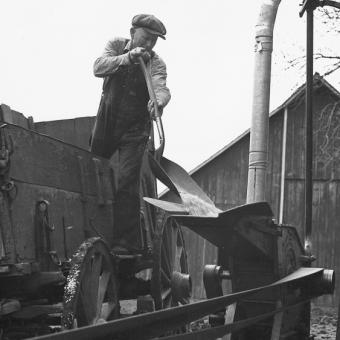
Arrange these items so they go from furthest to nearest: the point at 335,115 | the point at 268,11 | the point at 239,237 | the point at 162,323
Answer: the point at 335,115 < the point at 268,11 < the point at 239,237 < the point at 162,323

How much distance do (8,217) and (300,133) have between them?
17305mm

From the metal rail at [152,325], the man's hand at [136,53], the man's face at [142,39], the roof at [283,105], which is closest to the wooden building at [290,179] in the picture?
the roof at [283,105]

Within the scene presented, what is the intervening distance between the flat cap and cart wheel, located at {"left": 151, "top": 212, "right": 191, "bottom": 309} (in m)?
1.57

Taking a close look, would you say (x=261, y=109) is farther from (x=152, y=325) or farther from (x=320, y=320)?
(x=152, y=325)

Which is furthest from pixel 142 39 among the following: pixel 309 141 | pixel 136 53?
pixel 309 141

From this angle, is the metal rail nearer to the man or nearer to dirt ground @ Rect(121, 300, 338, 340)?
the man

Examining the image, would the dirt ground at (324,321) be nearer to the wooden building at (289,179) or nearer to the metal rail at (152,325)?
the wooden building at (289,179)

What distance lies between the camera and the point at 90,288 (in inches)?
195

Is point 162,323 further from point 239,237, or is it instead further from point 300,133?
point 300,133

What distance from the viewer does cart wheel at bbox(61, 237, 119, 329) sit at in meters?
4.57

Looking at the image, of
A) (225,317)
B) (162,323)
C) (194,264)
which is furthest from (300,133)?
(162,323)

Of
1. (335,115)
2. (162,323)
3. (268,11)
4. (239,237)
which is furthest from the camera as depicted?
(335,115)

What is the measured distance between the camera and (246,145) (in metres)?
21.3

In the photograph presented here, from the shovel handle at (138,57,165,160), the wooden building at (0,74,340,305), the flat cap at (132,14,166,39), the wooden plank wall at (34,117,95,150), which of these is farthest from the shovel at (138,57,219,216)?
the wooden building at (0,74,340,305)
